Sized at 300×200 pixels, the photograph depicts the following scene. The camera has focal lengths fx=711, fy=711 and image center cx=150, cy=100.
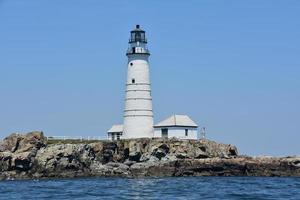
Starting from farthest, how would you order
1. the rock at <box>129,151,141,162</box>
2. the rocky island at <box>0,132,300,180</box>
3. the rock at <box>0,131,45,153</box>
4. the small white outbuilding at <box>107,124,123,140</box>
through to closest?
the small white outbuilding at <box>107,124,123,140</box>, the rock at <box>0,131,45,153</box>, the rock at <box>129,151,141,162</box>, the rocky island at <box>0,132,300,180</box>

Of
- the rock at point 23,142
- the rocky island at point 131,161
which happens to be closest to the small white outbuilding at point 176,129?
the rocky island at point 131,161

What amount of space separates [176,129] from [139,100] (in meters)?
7.28

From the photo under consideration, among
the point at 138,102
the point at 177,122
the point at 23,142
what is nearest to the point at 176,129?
the point at 177,122

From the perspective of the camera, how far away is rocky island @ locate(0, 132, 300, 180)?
83.6 m

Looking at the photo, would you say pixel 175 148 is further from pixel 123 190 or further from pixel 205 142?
pixel 123 190

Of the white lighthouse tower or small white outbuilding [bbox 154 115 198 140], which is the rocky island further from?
small white outbuilding [bbox 154 115 198 140]

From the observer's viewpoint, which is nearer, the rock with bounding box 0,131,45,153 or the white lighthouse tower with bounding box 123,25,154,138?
the rock with bounding box 0,131,45,153

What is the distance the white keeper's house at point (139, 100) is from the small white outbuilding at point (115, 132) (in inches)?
237

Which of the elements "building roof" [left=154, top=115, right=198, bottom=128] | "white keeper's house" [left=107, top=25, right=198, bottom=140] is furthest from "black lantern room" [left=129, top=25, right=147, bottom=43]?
"building roof" [left=154, top=115, right=198, bottom=128]

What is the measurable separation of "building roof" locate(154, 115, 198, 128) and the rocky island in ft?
22.3

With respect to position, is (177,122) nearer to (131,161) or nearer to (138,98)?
(138,98)

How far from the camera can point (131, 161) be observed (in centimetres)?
8475

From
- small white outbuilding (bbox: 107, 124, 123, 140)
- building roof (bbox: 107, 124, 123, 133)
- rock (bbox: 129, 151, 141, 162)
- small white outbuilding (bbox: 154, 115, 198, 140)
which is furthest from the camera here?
building roof (bbox: 107, 124, 123, 133)

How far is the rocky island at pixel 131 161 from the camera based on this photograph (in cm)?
8356
